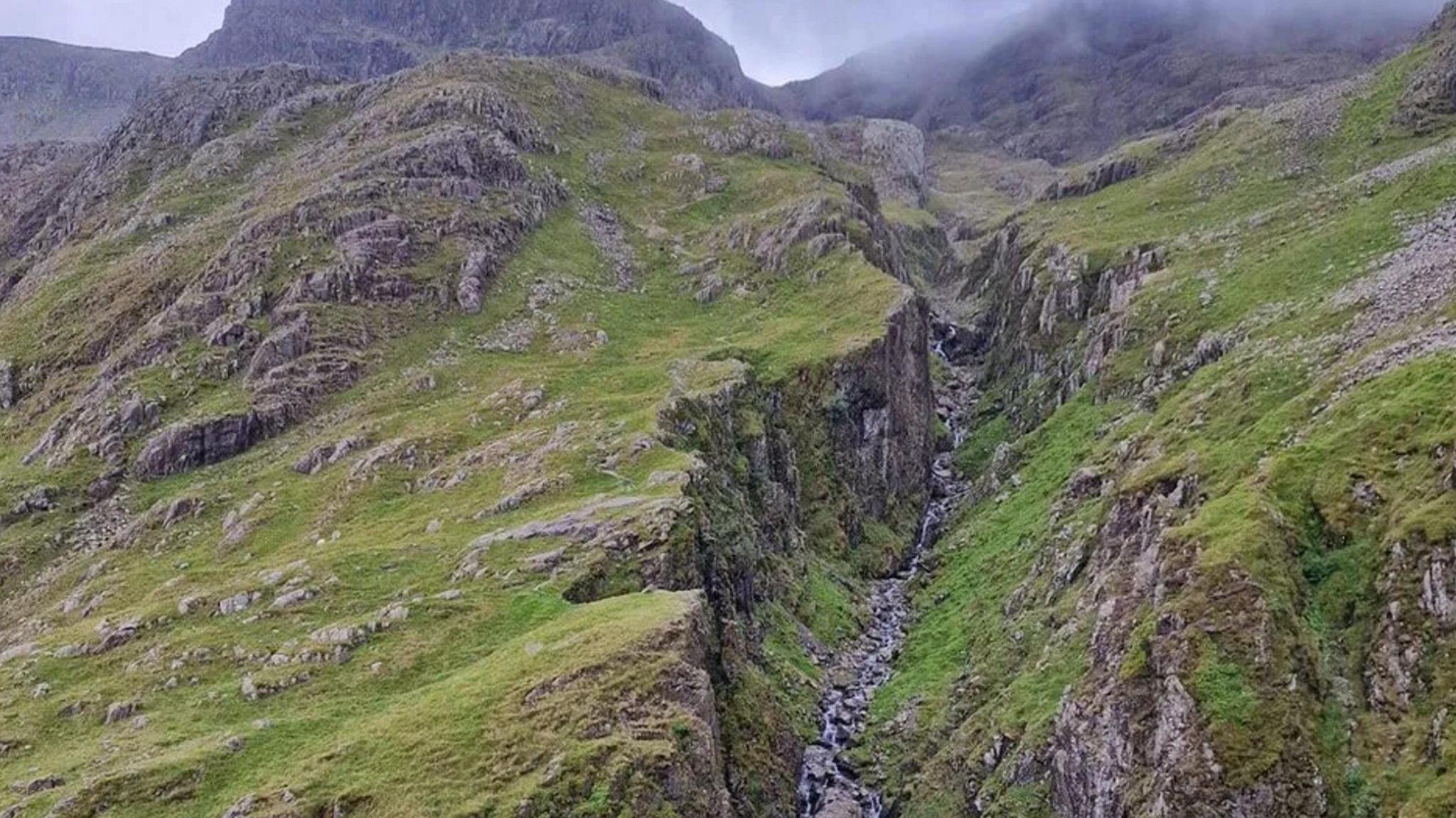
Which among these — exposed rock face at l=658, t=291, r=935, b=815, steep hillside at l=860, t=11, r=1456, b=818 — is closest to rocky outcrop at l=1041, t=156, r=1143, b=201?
steep hillside at l=860, t=11, r=1456, b=818

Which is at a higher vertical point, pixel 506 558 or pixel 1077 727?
pixel 506 558

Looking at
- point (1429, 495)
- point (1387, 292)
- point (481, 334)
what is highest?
point (481, 334)

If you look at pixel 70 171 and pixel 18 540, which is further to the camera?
pixel 70 171

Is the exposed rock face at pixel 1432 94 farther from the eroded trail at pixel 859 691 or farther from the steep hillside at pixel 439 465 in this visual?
the eroded trail at pixel 859 691

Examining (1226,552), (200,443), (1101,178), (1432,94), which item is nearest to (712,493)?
(1226,552)

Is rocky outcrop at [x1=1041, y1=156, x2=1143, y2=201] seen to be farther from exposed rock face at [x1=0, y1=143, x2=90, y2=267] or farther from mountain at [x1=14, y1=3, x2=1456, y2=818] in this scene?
exposed rock face at [x1=0, y1=143, x2=90, y2=267]

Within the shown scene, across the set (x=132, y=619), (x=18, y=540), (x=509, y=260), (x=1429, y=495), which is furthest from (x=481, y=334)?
(x=1429, y=495)

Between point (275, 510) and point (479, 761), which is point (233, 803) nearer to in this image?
point (479, 761)
